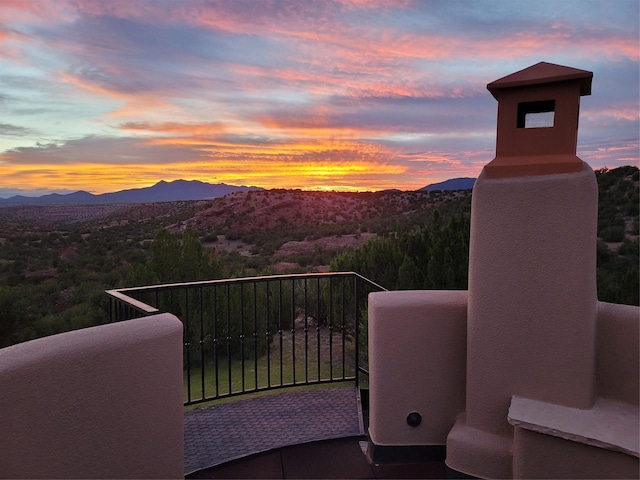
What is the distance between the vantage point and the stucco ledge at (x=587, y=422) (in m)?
2.30

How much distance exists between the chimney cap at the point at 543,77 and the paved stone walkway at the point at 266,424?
8.68 feet

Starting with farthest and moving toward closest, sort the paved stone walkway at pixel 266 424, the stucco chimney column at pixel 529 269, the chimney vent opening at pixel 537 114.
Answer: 1. the paved stone walkway at pixel 266 424
2. the chimney vent opening at pixel 537 114
3. the stucco chimney column at pixel 529 269

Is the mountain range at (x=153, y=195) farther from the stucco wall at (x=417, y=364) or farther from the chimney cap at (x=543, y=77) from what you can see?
the chimney cap at (x=543, y=77)

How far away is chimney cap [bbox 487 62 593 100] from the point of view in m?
2.60

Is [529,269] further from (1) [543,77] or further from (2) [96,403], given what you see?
(2) [96,403]

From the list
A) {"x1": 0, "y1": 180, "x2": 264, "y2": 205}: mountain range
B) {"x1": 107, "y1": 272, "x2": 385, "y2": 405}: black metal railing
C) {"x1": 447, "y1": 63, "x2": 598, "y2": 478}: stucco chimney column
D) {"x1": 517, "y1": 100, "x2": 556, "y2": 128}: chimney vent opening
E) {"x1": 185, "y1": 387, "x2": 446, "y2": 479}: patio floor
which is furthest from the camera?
{"x1": 0, "y1": 180, "x2": 264, "y2": 205}: mountain range

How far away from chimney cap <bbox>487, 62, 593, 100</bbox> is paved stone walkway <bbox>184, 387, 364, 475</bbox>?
265 cm

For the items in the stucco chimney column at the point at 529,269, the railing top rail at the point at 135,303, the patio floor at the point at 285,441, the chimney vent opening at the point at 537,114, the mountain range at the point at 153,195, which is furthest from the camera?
the mountain range at the point at 153,195

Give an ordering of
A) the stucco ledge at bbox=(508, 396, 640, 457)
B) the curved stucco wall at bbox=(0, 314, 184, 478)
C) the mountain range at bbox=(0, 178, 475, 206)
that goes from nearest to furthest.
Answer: the curved stucco wall at bbox=(0, 314, 184, 478), the stucco ledge at bbox=(508, 396, 640, 457), the mountain range at bbox=(0, 178, 475, 206)

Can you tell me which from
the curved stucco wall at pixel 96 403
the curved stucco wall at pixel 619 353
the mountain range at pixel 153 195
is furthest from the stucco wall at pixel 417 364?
the mountain range at pixel 153 195

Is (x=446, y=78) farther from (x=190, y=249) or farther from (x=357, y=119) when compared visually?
(x=190, y=249)

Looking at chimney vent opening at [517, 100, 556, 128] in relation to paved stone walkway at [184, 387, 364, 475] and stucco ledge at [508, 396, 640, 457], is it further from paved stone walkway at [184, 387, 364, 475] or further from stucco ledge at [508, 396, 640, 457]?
paved stone walkway at [184, 387, 364, 475]

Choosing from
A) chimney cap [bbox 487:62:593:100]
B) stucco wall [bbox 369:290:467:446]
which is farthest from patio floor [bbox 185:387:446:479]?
chimney cap [bbox 487:62:593:100]

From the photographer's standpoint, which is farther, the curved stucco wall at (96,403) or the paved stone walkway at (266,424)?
the paved stone walkway at (266,424)
